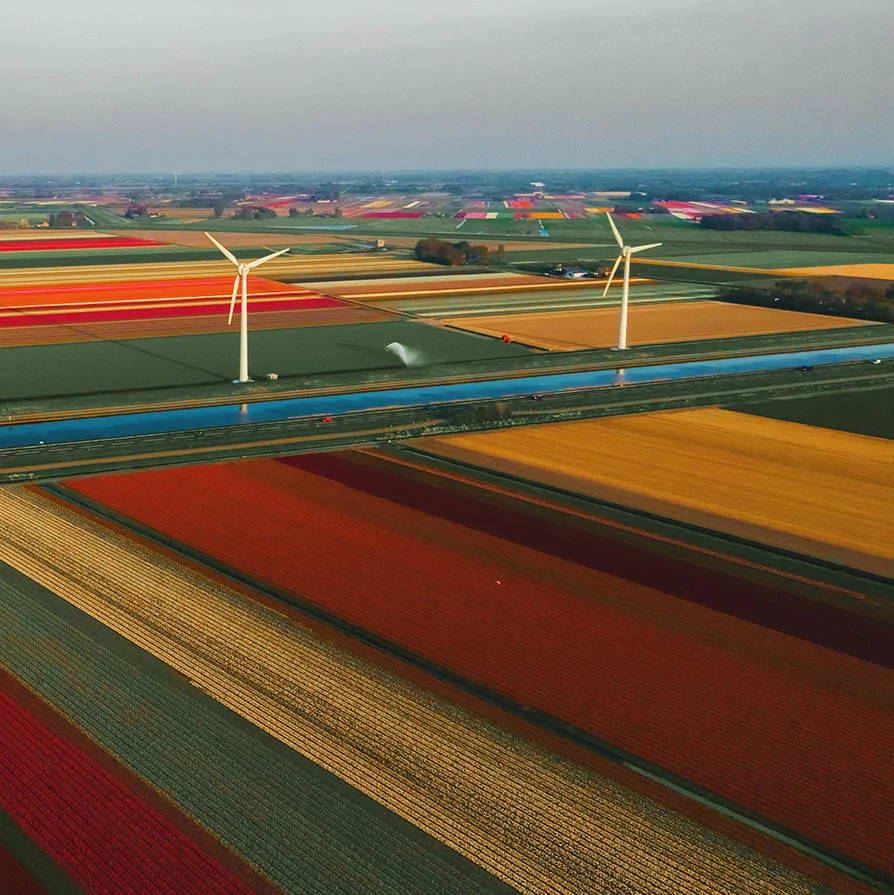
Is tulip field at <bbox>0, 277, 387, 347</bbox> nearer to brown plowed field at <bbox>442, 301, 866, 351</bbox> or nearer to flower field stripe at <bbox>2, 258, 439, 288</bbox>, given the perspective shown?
flower field stripe at <bbox>2, 258, 439, 288</bbox>

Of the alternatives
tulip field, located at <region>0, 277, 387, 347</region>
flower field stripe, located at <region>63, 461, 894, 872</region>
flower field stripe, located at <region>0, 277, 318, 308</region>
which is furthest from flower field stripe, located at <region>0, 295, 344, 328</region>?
flower field stripe, located at <region>63, 461, 894, 872</region>

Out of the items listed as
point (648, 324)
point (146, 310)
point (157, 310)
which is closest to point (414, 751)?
point (648, 324)

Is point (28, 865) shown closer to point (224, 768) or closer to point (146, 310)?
point (224, 768)

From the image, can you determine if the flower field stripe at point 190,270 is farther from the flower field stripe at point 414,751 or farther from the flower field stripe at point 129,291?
the flower field stripe at point 414,751

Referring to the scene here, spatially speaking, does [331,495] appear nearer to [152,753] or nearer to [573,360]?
[152,753]

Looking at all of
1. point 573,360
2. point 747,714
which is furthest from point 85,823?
point 573,360

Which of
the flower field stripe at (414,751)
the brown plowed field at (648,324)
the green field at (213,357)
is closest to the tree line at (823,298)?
the brown plowed field at (648,324)
